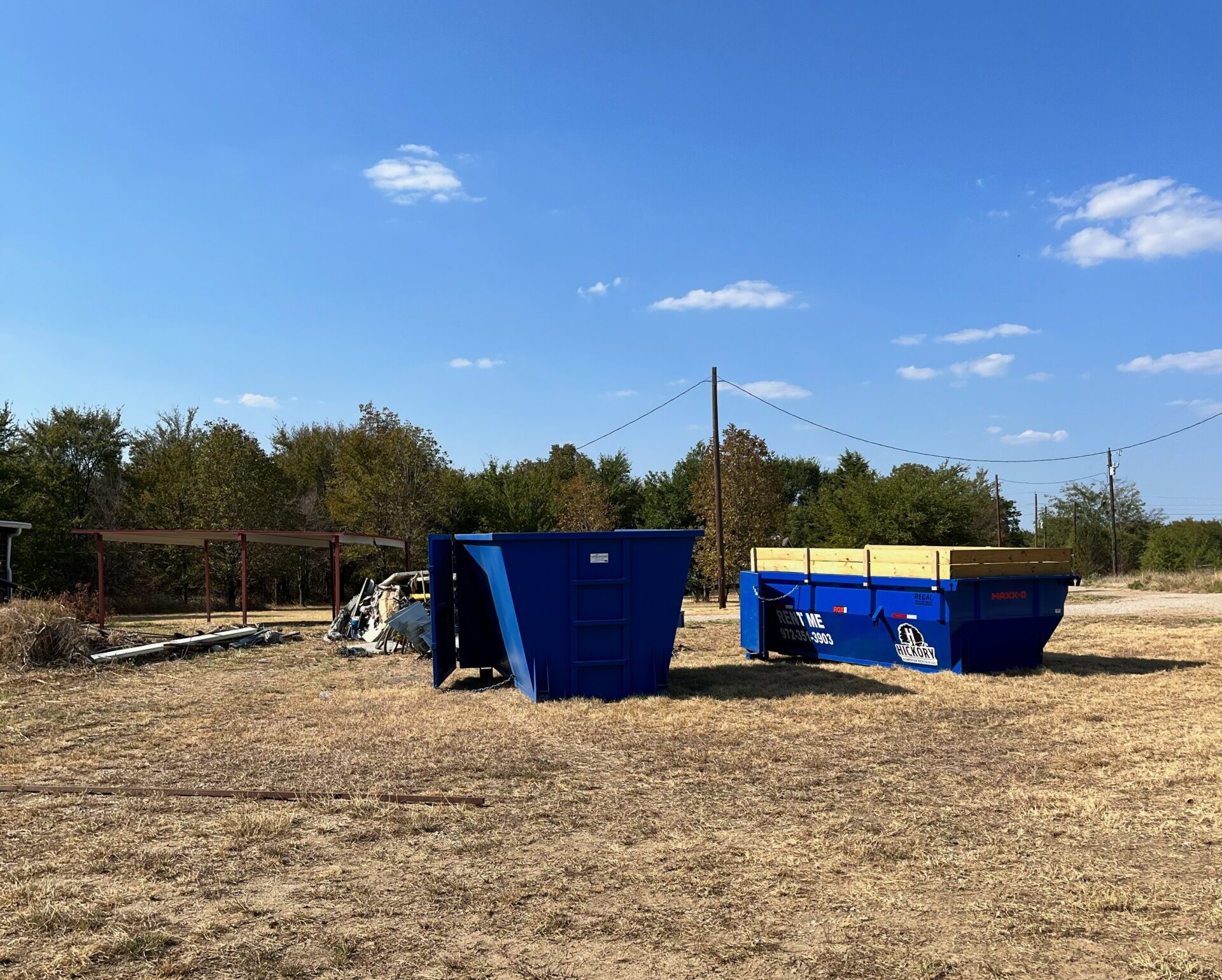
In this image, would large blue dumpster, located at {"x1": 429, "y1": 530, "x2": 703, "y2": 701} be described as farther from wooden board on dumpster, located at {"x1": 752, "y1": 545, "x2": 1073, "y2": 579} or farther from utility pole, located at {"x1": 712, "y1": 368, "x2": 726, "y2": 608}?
utility pole, located at {"x1": 712, "y1": 368, "x2": 726, "y2": 608}

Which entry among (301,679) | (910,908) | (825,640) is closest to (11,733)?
(301,679)

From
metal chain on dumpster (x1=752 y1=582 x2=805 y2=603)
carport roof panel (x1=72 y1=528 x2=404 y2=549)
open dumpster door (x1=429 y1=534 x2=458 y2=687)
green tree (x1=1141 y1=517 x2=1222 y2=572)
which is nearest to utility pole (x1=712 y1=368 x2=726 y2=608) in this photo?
carport roof panel (x1=72 y1=528 x2=404 y2=549)

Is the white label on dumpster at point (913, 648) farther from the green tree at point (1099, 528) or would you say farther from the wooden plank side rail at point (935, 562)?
the green tree at point (1099, 528)

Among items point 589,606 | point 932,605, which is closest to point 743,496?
point 932,605

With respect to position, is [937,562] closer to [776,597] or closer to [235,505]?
[776,597]

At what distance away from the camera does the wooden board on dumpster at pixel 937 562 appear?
1073cm

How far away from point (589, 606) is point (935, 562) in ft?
14.2

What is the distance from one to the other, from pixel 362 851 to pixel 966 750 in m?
4.75

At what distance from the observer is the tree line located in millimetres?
34125

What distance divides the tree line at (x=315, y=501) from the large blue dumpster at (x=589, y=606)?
26645mm

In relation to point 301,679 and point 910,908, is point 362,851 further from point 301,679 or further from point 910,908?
point 301,679

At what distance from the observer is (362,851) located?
4.80 meters

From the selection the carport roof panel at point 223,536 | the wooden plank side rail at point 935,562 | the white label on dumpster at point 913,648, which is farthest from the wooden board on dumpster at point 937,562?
the carport roof panel at point 223,536

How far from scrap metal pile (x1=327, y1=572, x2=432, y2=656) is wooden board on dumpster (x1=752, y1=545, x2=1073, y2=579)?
567 centimetres
